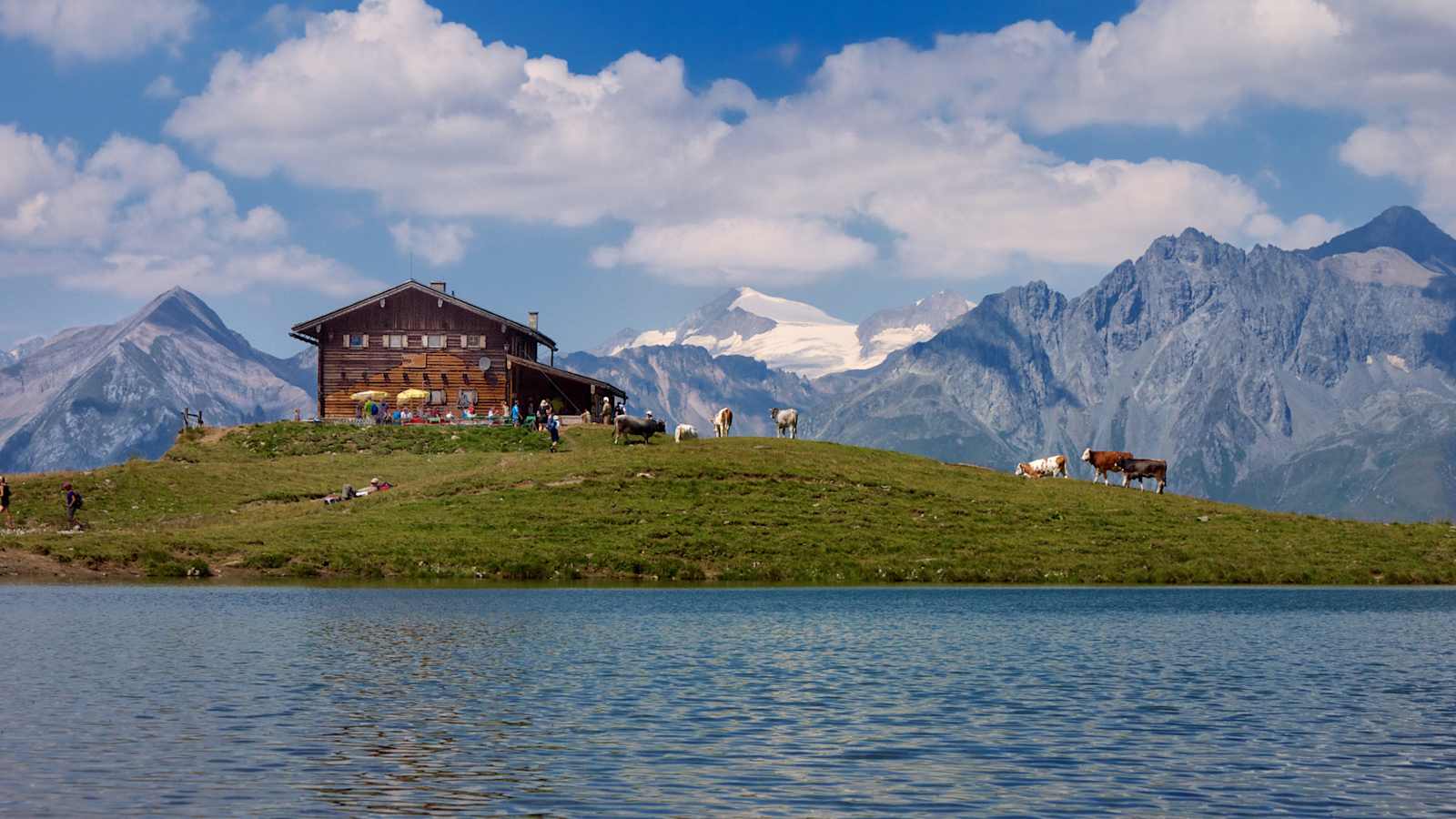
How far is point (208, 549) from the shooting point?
71375 mm

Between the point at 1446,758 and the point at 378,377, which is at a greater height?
the point at 378,377

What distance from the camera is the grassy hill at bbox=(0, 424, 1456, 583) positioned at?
72500mm

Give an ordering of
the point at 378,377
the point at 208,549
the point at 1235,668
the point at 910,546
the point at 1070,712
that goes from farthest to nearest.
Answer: the point at 378,377, the point at 910,546, the point at 208,549, the point at 1235,668, the point at 1070,712

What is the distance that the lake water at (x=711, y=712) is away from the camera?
22.4 m

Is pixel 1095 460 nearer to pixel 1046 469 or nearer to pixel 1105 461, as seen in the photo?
pixel 1105 461

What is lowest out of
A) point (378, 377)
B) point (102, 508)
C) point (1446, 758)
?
point (1446, 758)

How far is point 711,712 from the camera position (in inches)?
1195

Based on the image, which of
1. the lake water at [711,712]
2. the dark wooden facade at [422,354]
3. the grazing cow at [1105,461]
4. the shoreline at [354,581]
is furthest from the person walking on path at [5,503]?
the grazing cow at [1105,461]

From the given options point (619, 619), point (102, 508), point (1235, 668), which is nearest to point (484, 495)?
point (102, 508)

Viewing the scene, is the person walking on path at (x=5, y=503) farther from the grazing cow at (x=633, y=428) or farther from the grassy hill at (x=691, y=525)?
the grazing cow at (x=633, y=428)

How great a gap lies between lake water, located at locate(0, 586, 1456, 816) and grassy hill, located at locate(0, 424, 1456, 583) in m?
18.0

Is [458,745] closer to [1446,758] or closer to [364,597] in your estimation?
[1446,758]

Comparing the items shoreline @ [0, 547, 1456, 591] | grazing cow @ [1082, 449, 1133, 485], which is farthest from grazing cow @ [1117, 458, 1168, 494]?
shoreline @ [0, 547, 1456, 591]

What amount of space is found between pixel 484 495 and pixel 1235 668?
5371 centimetres
